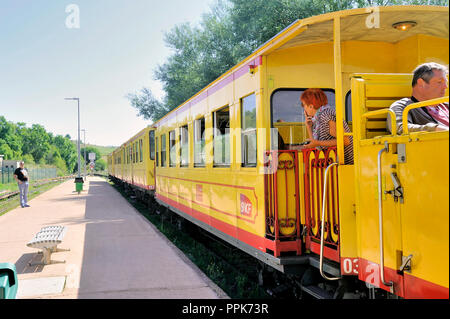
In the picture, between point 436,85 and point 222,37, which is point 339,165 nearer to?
point 436,85

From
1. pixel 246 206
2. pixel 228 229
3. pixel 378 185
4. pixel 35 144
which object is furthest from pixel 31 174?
pixel 35 144

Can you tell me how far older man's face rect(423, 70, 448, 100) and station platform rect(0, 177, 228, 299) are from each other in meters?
3.44

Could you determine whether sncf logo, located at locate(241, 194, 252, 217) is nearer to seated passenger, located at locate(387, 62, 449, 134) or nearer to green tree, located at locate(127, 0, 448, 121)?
seated passenger, located at locate(387, 62, 449, 134)

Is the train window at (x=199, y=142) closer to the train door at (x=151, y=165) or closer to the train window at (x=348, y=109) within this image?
the train window at (x=348, y=109)

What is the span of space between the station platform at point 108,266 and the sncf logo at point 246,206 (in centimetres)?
104

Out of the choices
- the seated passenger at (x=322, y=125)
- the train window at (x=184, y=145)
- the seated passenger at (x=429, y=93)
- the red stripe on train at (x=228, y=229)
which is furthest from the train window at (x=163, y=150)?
the seated passenger at (x=429, y=93)

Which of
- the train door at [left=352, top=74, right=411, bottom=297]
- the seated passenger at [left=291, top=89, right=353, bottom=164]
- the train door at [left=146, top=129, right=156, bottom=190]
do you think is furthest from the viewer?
the train door at [left=146, top=129, right=156, bottom=190]

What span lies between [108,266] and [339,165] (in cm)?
462

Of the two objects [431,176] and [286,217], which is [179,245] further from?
[431,176]

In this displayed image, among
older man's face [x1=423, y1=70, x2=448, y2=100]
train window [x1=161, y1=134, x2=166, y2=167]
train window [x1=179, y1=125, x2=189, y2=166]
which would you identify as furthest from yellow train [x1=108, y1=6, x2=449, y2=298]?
train window [x1=161, y1=134, x2=166, y2=167]

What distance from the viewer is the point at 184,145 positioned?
28.6 ft

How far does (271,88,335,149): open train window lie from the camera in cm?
493

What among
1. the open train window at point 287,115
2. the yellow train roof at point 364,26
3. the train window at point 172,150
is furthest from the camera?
the train window at point 172,150

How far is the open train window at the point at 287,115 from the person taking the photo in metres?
4.93
